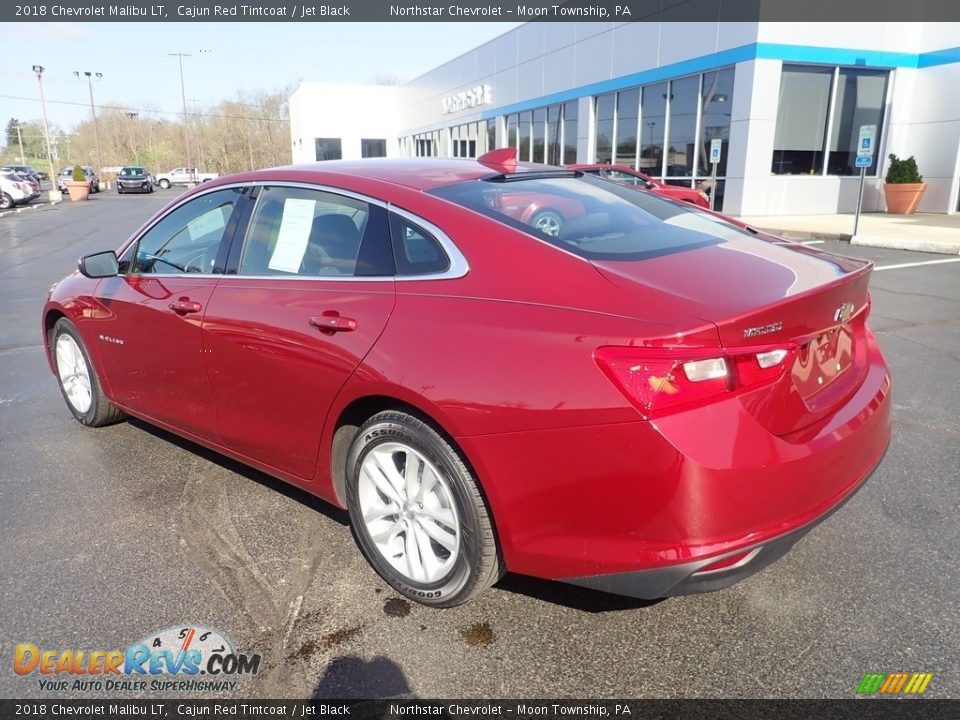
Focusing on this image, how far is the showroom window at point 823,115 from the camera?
18703mm

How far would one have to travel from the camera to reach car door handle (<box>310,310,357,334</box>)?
8.93 feet

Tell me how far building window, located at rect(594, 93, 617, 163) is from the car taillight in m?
23.2

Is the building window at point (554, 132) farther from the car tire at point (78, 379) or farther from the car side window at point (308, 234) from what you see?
the car side window at point (308, 234)

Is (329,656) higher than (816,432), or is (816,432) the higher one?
Result: (816,432)

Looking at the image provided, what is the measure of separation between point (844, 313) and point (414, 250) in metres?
1.57

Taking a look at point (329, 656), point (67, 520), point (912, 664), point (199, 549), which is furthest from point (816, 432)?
point (67, 520)

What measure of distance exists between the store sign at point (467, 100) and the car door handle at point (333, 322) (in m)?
32.5

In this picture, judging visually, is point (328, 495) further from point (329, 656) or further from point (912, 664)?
point (912, 664)

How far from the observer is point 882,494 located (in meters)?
3.52

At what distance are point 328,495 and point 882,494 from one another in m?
2.69

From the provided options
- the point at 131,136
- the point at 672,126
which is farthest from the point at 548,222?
the point at 131,136

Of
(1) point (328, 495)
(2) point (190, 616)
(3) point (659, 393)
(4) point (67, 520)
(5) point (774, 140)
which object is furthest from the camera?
(5) point (774, 140)

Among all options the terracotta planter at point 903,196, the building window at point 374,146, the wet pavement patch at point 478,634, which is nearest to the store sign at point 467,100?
the building window at point 374,146

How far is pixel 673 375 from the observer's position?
6.73 feet
